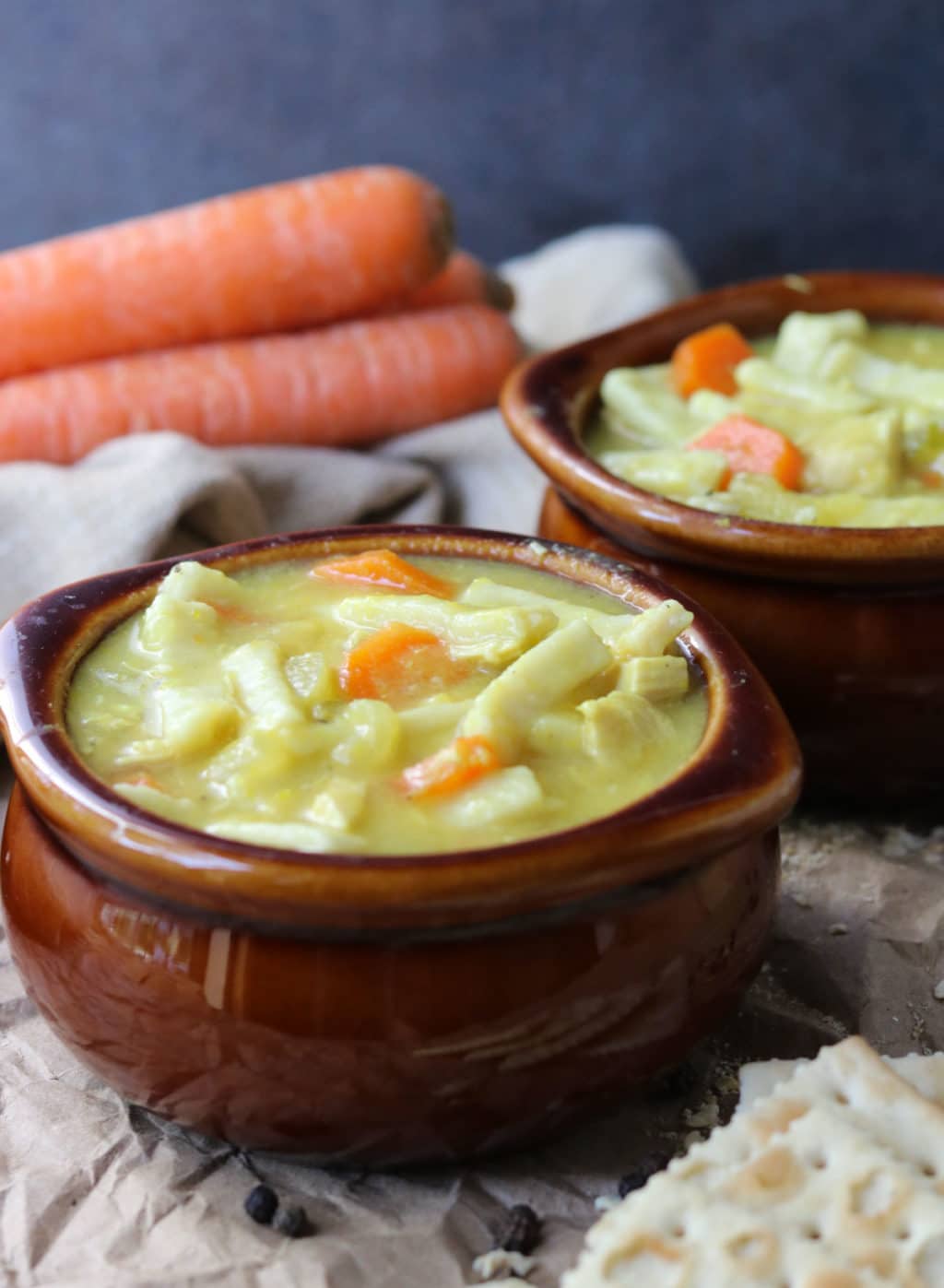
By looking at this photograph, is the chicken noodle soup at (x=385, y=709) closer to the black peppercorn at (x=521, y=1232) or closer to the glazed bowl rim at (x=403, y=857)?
the glazed bowl rim at (x=403, y=857)

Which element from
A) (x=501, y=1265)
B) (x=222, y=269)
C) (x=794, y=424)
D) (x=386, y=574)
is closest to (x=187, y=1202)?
(x=501, y=1265)

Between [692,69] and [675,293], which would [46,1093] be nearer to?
[675,293]

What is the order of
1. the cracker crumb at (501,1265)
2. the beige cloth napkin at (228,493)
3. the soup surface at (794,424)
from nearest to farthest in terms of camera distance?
the cracker crumb at (501,1265)
the soup surface at (794,424)
the beige cloth napkin at (228,493)

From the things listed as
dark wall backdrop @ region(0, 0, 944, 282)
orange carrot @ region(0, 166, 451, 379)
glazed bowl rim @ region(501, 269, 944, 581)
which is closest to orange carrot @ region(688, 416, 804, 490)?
glazed bowl rim @ region(501, 269, 944, 581)

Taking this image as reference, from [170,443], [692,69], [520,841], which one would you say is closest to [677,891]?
[520,841]

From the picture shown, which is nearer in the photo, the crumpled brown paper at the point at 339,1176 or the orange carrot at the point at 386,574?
the crumpled brown paper at the point at 339,1176

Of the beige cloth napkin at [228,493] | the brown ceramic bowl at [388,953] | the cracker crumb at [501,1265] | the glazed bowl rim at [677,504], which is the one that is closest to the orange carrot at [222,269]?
the beige cloth napkin at [228,493]
